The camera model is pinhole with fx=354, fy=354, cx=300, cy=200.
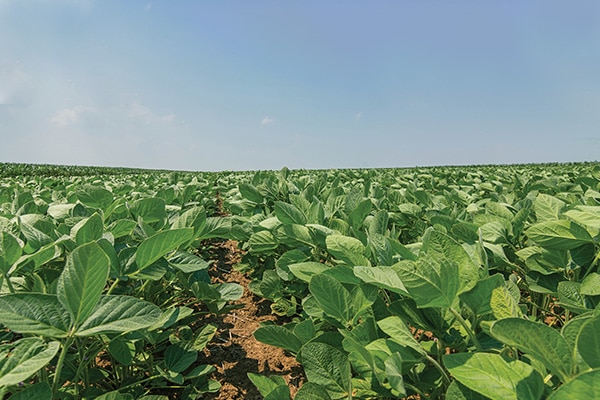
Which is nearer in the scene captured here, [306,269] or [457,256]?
[457,256]

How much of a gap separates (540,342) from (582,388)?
0.34 feet

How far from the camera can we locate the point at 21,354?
0.77m

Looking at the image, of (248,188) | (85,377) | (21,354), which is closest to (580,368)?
(21,354)

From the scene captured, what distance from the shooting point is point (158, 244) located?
1.05 metres

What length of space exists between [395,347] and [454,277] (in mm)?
245

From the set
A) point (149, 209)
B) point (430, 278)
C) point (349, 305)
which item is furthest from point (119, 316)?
point (149, 209)

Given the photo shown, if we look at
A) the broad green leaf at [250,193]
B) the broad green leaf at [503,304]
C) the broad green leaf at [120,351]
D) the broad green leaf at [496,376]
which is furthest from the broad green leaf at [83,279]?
the broad green leaf at [250,193]

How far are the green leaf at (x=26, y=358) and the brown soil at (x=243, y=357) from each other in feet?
3.17

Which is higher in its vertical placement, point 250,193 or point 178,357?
point 250,193

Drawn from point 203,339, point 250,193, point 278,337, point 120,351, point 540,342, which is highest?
point 250,193

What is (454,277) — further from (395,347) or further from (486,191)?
(486,191)

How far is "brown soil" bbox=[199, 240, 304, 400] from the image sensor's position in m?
1.69

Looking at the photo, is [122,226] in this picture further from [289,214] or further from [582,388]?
[582,388]

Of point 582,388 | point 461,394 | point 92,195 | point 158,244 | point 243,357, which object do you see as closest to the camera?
point 582,388
